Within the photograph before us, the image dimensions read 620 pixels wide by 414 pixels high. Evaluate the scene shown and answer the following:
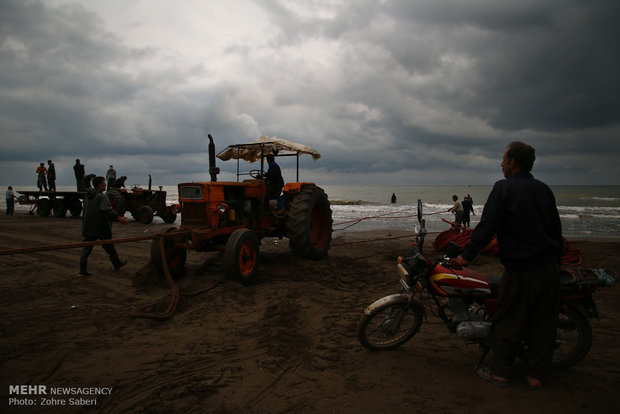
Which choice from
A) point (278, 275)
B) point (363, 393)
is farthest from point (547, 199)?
point (278, 275)

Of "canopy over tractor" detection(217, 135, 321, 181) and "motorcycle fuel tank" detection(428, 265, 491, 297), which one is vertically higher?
"canopy over tractor" detection(217, 135, 321, 181)

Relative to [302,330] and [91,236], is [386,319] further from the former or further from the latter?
[91,236]

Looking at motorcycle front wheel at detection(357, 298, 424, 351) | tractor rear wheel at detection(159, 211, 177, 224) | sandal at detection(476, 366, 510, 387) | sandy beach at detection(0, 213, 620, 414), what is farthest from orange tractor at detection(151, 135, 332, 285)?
tractor rear wheel at detection(159, 211, 177, 224)

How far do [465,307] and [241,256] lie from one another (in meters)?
3.21

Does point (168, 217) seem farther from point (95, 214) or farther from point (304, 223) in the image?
point (304, 223)

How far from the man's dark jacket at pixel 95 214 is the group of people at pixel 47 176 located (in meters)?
14.5

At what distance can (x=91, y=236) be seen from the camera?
227 inches

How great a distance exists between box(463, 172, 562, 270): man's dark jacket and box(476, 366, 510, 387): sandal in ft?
2.92

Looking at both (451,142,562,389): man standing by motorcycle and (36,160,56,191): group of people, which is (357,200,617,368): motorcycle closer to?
(451,142,562,389): man standing by motorcycle

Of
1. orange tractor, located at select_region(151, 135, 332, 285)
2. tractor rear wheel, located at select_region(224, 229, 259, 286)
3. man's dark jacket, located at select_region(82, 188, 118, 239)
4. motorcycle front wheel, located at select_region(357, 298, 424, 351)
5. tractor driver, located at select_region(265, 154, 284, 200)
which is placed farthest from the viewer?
tractor driver, located at select_region(265, 154, 284, 200)

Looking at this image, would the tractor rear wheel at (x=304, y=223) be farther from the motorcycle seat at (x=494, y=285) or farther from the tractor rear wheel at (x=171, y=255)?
the motorcycle seat at (x=494, y=285)

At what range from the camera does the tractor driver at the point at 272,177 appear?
6.71 meters

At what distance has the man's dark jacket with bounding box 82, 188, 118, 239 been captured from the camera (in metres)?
5.73

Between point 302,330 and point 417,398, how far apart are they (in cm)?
147
